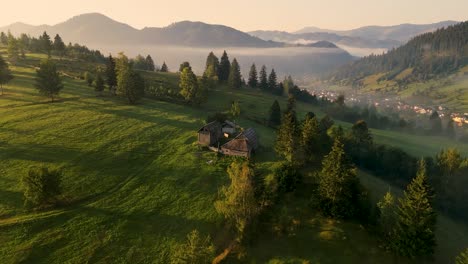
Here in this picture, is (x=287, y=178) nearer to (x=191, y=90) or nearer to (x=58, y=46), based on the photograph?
(x=191, y=90)

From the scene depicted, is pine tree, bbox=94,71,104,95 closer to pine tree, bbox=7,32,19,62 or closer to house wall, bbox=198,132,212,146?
house wall, bbox=198,132,212,146

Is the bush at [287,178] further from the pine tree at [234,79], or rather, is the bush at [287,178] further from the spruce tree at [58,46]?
the spruce tree at [58,46]

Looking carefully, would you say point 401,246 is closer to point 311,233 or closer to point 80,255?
point 311,233

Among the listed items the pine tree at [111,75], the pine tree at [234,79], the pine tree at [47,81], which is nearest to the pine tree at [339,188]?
the pine tree at [47,81]

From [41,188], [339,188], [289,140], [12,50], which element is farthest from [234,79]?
[41,188]

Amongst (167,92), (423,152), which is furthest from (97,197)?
(423,152)

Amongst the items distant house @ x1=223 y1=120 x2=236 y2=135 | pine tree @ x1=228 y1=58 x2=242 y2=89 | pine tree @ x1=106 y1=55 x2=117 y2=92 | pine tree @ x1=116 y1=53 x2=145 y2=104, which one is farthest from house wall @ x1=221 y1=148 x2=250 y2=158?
pine tree @ x1=228 y1=58 x2=242 y2=89

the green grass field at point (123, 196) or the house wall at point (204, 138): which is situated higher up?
the house wall at point (204, 138)
